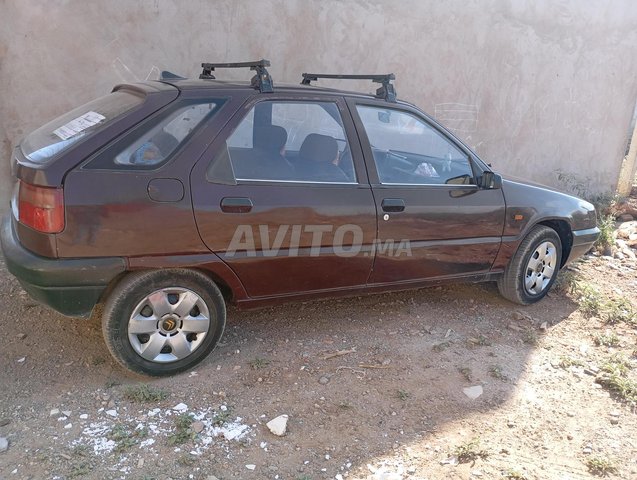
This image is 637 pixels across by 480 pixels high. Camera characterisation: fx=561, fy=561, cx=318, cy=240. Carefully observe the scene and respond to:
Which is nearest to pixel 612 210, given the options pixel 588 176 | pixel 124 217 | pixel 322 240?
pixel 588 176

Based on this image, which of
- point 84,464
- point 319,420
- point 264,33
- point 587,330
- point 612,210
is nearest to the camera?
point 84,464

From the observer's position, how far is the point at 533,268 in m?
4.53

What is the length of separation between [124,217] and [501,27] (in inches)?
221

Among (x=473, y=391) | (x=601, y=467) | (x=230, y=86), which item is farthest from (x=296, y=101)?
(x=601, y=467)

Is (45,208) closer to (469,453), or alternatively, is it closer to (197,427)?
(197,427)

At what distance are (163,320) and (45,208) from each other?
0.86 m

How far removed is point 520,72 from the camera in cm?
708

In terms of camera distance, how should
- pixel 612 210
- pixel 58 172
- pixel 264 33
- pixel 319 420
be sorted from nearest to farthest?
pixel 58 172 → pixel 319 420 → pixel 264 33 → pixel 612 210

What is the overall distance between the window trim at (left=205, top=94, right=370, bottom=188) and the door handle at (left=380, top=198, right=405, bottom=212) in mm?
163

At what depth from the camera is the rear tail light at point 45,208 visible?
2789 mm

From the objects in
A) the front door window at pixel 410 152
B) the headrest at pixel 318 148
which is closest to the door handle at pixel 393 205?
the front door window at pixel 410 152

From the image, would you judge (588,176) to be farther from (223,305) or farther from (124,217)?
(124,217)

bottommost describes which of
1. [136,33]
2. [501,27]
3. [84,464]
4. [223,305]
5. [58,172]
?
[84,464]

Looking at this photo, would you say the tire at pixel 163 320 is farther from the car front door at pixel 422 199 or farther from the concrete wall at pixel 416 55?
the concrete wall at pixel 416 55
